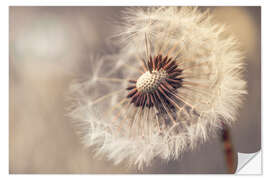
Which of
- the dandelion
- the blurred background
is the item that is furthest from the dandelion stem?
the dandelion

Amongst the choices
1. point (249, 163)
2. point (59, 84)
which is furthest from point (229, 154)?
point (59, 84)

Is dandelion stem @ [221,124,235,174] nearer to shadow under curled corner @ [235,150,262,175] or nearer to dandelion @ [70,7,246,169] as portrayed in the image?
shadow under curled corner @ [235,150,262,175]

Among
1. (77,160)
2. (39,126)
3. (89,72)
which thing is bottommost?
(77,160)
